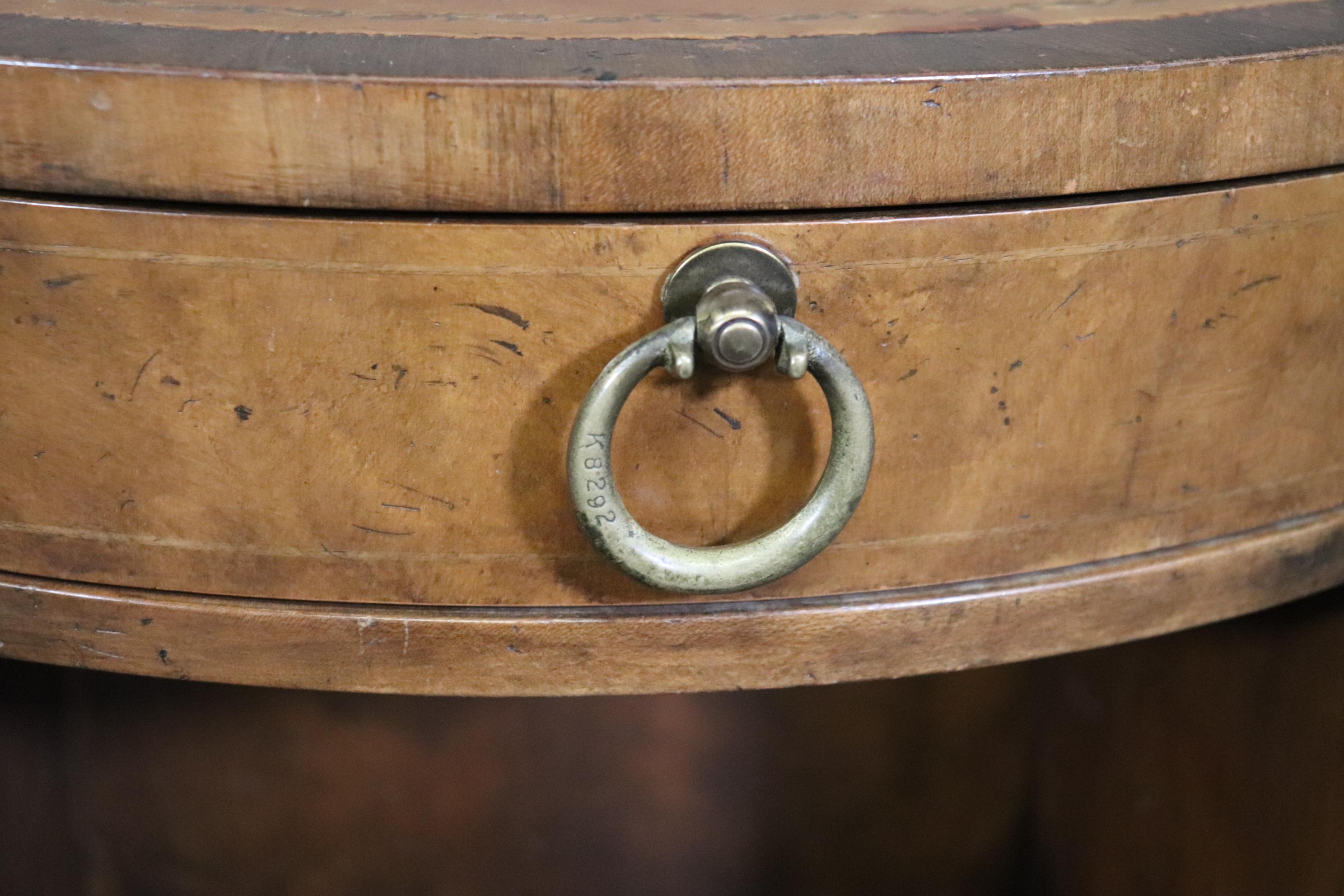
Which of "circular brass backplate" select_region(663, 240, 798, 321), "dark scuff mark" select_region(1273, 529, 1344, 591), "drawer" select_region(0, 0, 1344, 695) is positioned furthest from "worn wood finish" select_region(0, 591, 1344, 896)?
"circular brass backplate" select_region(663, 240, 798, 321)

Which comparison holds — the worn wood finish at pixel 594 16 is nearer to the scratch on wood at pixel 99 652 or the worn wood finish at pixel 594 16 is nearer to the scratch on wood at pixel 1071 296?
the scratch on wood at pixel 1071 296

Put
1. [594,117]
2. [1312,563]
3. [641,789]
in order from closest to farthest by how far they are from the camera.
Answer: [594,117] → [1312,563] → [641,789]

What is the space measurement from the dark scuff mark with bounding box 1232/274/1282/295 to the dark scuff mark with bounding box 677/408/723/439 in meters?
0.18

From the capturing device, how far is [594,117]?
0.34m

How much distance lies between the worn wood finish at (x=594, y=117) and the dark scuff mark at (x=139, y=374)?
0.16ft

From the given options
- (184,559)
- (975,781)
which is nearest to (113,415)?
(184,559)

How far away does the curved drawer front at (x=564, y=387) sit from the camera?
358 millimetres

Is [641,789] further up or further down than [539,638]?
further up

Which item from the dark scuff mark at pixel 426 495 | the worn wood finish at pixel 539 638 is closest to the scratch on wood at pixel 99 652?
the worn wood finish at pixel 539 638

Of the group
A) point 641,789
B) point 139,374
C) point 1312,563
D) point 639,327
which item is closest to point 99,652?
point 139,374

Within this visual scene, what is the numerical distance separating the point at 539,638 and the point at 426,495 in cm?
6

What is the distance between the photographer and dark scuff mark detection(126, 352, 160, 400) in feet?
1.20

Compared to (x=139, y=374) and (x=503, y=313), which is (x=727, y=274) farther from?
(x=139, y=374)

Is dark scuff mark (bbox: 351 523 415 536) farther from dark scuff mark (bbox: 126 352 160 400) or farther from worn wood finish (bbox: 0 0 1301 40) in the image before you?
worn wood finish (bbox: 0 0 1301 40)
